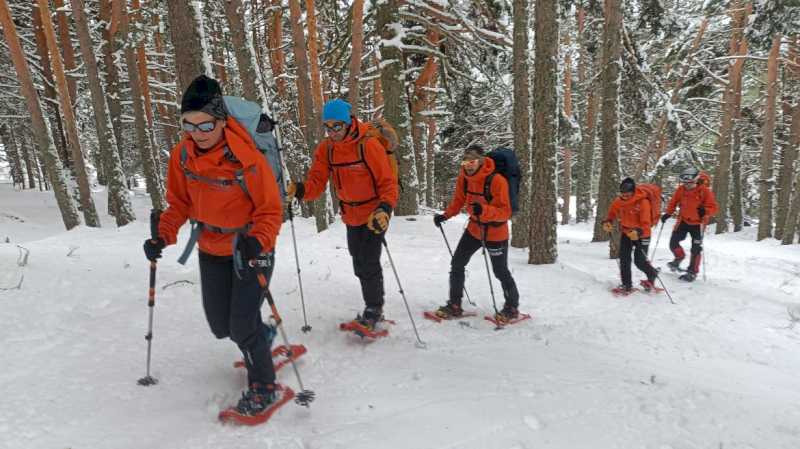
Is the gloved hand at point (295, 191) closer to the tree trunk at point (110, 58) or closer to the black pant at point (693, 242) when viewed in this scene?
the black pant at point (693, 242)

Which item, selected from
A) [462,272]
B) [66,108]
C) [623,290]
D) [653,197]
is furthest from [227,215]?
[66,108]

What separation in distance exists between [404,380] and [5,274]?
15.0 ft

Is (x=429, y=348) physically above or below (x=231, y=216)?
below

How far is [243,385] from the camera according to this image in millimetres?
3678

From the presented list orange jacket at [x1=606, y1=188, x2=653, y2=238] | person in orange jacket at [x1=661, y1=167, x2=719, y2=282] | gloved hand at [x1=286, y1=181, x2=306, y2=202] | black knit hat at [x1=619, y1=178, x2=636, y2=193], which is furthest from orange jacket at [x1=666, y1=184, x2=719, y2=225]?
gloved hand at [x1=286, y1=181, x2=306, y2=202]

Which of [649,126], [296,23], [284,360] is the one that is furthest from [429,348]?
[649,126]

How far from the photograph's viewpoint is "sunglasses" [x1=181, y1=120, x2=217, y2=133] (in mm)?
2914

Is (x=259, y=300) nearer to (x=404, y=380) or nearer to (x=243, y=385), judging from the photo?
(x=243, y=385)

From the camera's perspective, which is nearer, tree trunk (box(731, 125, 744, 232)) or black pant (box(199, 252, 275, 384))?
black pant (box(199, 252, 275, 384))

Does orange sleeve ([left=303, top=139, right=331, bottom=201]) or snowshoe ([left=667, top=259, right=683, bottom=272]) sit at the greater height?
orange sleeve ([left=303, top=139, right=331, bottom=201])

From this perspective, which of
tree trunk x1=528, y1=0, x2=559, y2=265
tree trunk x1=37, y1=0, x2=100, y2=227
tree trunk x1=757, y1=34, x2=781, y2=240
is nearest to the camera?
tree trunk x1=528, y1=0, x2=559, y2=265

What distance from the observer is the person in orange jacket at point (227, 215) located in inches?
116

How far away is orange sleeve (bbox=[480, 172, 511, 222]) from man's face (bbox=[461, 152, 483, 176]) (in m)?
0.25

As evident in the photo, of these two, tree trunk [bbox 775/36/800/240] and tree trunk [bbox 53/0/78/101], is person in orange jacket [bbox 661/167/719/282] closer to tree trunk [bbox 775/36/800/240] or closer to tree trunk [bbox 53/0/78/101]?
tree trunk [bbox 775/36/800/240]
